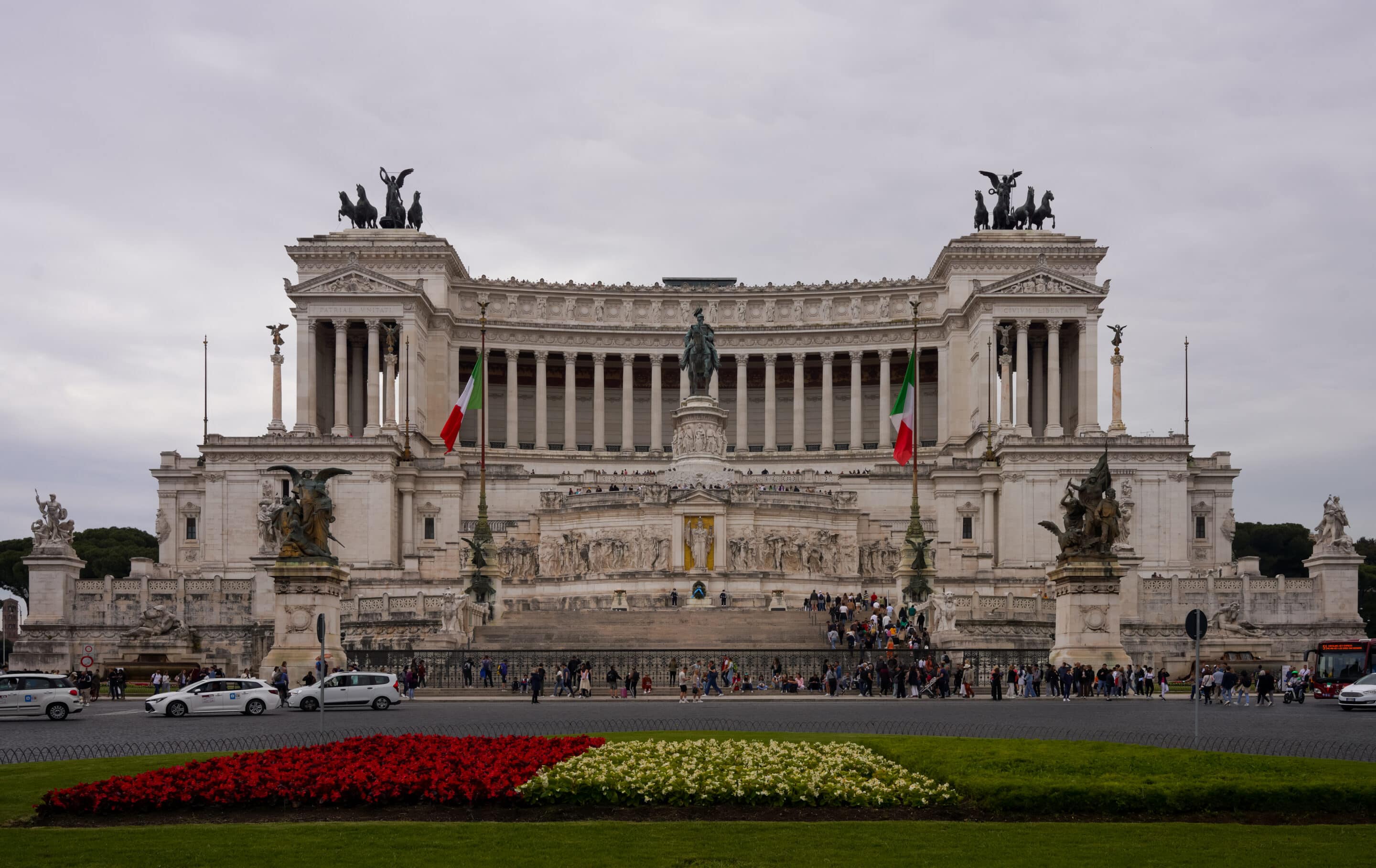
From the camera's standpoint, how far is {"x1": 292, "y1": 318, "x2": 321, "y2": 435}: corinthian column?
9775cm

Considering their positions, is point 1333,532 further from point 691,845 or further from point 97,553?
point 97,553

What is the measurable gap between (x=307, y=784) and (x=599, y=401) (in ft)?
299

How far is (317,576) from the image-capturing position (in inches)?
1794

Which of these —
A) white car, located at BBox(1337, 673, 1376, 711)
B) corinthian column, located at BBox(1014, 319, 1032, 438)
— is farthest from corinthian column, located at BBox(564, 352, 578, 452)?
white car, located at BBox(1337, 673, 1376, 711)

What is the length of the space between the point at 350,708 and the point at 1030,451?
180 feet

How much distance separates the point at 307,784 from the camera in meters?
20.4

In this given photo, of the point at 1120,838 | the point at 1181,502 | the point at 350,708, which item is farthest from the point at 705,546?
the point at 1120,838

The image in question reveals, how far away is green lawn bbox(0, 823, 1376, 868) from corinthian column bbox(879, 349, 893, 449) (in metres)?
90.5

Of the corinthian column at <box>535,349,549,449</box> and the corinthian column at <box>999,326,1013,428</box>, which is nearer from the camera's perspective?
the corinthian column at <box>999,326,1013,428</box>

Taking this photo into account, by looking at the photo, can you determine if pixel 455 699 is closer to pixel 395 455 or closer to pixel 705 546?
pixel 705 546

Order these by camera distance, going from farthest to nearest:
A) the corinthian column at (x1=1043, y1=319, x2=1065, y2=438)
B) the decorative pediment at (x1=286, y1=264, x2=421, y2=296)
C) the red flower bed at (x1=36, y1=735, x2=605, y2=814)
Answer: the corinthian column at (x1=1043, y1=319, x2=1065, y2=438) < the decorative pediment at (x1=286, y1=264, x2=421, y2=296) < the red flower bed at (x1=36, y1=735, x2=605, y2=814)

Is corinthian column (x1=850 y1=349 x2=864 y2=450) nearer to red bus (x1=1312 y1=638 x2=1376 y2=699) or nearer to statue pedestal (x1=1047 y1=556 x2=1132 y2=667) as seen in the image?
red bus (x1=1312 y1=638 x2=1376 y2=699)

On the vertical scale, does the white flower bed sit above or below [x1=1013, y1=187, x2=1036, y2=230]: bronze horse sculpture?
below

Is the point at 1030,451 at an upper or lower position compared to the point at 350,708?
upper
